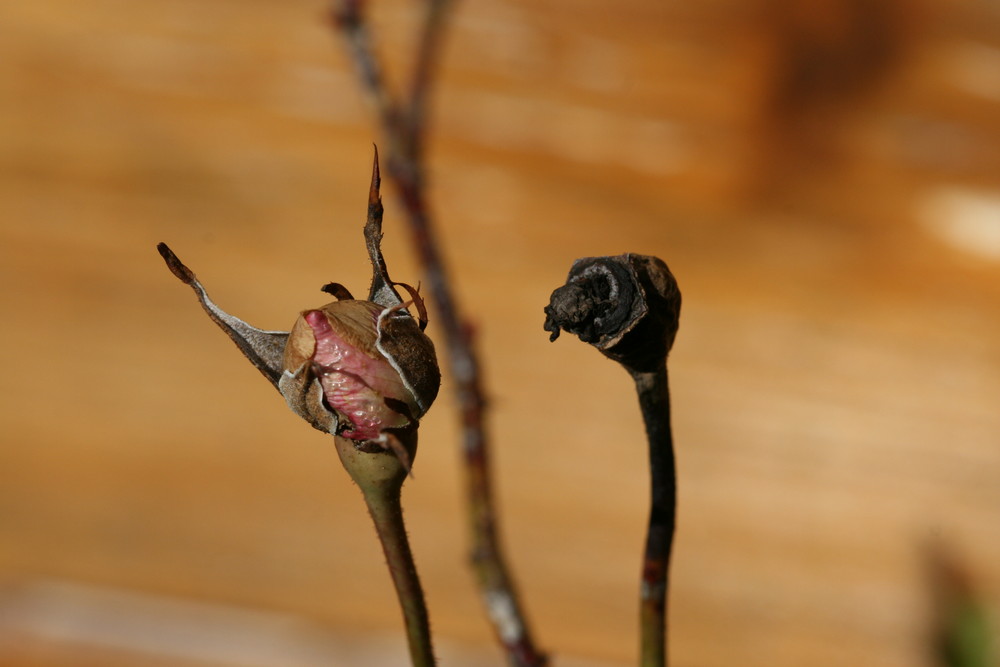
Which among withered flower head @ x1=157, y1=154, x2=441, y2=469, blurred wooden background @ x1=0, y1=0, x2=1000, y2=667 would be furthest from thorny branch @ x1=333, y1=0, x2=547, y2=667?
blurred wooden background @ x1=0, y1=0, x2=1000, y2=667

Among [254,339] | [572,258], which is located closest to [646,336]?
[254,339]

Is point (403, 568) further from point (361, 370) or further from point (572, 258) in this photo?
point (572, 258)

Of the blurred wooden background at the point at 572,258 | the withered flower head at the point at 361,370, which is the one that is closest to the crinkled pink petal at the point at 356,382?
the withered flower head at the point at 361,370

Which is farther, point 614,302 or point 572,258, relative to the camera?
point 572,258

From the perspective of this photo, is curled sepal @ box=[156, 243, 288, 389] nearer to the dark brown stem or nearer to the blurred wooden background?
the dark brown stem

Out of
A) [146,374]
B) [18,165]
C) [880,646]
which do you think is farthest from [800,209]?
[18,165]

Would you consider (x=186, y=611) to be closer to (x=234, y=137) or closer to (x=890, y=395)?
(x=234, y=137)
